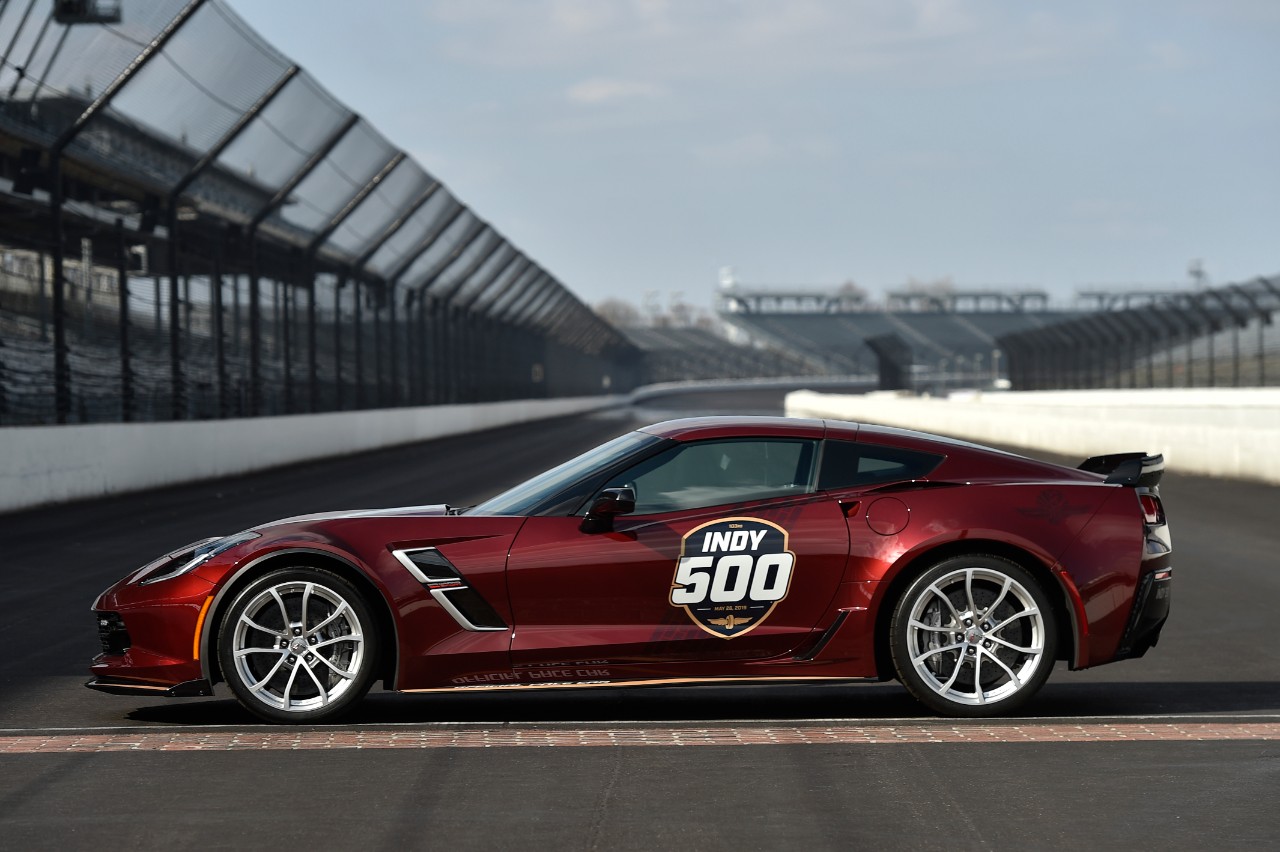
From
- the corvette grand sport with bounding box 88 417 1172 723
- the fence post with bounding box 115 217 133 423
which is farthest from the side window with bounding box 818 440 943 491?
the fence post with bounding box 115 217 133 423

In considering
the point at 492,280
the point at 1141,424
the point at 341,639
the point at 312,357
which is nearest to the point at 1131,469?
Answer: the point at 341,639

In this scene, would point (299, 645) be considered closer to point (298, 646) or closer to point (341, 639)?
point (298, 646)

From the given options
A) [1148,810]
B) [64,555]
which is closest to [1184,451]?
[64,555]

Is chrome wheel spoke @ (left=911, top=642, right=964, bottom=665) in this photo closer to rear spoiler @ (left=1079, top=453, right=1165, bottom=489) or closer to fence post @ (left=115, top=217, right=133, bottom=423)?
rear spoiler @ (left=1079, top=453, right=1165, bottom=489)

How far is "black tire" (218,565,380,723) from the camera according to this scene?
19.1 ft

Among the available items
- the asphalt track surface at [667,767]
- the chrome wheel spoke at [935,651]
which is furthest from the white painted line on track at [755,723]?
the chrome wheel spoke at [935,651]

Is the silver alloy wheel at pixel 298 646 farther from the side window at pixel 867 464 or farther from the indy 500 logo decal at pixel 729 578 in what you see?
the side window at pixel 867 464

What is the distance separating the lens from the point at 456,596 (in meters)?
5.82

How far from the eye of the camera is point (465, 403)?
4353 centimetres

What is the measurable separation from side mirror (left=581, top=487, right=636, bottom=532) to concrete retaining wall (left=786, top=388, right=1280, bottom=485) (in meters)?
12.4

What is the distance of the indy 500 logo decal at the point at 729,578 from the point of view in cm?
586

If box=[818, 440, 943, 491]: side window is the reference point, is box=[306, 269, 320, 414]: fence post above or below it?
above

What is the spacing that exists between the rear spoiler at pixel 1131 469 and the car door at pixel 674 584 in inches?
43.4

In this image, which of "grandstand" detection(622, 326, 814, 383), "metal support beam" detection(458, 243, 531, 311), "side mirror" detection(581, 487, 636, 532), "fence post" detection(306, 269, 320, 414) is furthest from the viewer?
"grandstand" detection(622, 326, 814, 383)
